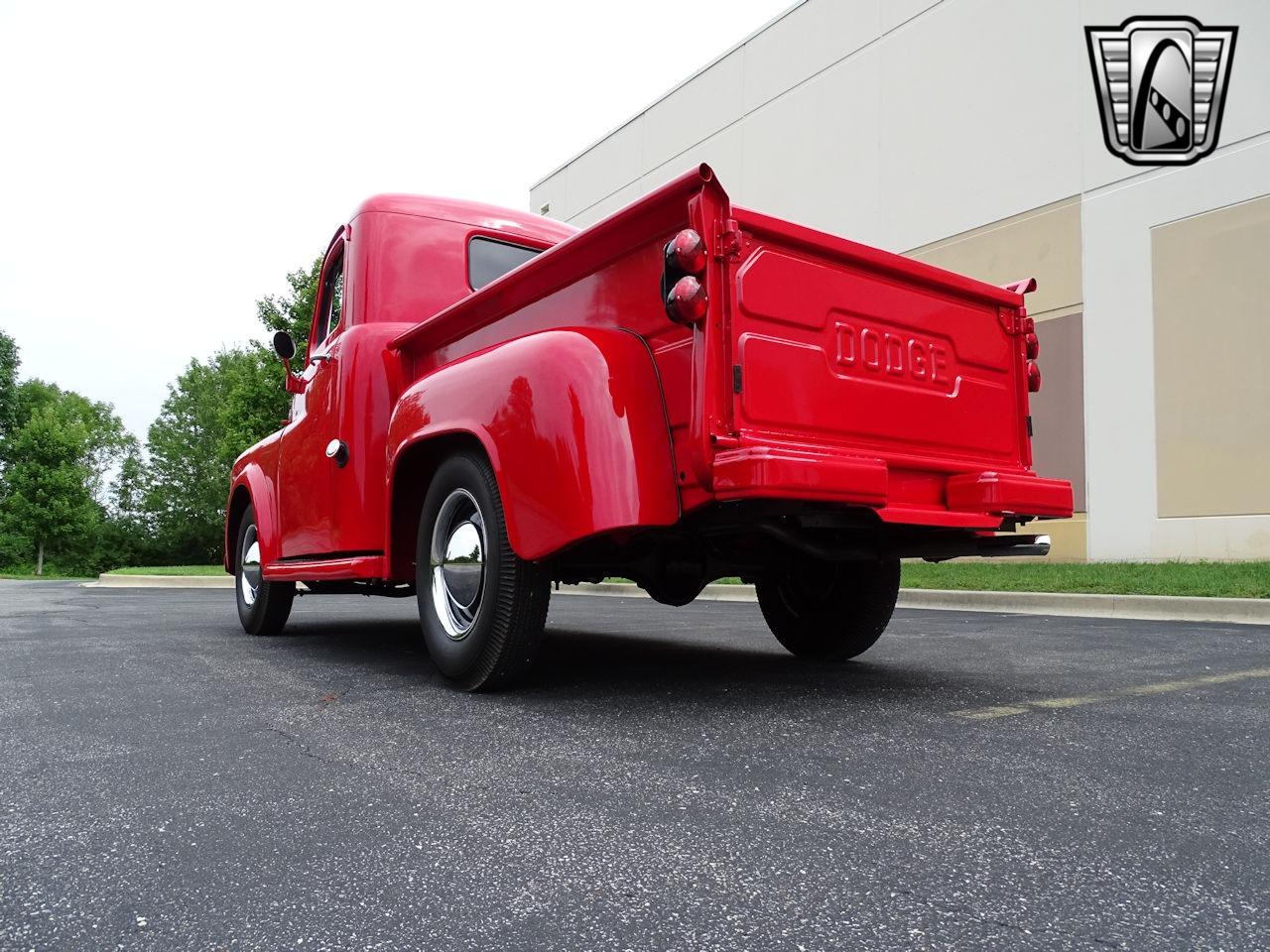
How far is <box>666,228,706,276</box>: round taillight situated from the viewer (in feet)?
10.1

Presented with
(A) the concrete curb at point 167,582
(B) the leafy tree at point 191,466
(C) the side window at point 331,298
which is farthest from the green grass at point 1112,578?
(B) the leafy tree at point 191,466

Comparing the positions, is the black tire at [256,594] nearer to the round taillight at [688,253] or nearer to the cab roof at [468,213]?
the cab roof at [468,213]

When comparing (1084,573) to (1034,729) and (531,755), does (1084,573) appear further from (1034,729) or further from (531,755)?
(531,755)

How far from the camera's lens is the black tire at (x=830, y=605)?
4586 mm

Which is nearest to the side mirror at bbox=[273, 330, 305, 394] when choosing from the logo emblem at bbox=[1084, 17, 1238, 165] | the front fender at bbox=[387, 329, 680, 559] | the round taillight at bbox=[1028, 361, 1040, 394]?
the front fender at bbox=[387, 329, 680, 559]

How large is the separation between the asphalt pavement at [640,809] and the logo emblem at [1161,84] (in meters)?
10.8

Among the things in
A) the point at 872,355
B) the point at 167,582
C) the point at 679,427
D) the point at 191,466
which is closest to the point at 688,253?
the point at 679,427

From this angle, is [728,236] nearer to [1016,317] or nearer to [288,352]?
[1016,317]

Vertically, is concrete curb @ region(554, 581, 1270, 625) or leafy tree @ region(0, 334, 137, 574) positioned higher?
leafy tree @ region(0, 334, 137, 574)

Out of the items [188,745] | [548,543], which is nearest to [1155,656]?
[548,543]

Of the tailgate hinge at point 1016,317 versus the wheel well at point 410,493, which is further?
the tailgate hinge at point 1016,317

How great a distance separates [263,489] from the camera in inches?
243

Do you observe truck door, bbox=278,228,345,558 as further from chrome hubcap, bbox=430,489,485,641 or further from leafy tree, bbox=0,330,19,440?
leafy tree, bbox=0,330,19,440

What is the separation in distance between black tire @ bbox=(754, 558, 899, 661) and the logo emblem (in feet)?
36.0
